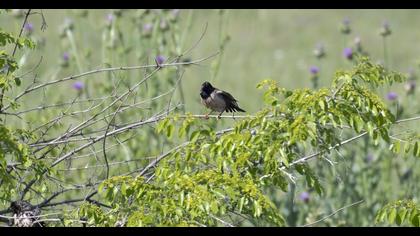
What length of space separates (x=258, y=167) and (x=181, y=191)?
0.69m

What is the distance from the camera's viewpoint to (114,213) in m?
4.50

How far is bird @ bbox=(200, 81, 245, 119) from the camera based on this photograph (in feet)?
17.9

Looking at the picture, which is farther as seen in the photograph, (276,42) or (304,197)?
(276,42)

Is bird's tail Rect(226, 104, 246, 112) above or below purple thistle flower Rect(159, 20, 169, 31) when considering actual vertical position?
below

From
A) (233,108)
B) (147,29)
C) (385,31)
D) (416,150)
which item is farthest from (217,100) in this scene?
(385,31)

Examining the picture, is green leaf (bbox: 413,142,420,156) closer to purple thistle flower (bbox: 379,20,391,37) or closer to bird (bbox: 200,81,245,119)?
bird (bbox: 200,81,245,119)

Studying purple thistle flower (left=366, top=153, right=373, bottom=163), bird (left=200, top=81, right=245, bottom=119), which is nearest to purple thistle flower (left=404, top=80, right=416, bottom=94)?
purple thistle flower (left=366, top=153, right=373, bottom=163)

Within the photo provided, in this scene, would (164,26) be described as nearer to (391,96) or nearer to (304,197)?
(304,197)

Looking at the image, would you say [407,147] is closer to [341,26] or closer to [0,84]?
[0,84]

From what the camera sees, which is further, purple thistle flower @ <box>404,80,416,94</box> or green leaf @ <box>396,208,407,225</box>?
purple thistle flower @ <box>404,80,416,94</box>

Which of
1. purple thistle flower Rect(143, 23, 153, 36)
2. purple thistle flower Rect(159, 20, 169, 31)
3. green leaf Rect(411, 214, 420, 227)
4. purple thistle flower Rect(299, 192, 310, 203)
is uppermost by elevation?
purple thistle flower Rect(143, 23, 153, 36)

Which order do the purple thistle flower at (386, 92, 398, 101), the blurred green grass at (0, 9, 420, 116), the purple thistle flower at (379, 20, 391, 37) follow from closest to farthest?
the purple thistle flower at (386, 92, 398, 101) < the purple thistle flower at (379, 20, 391, 37) < the blurred green grass at (0, 9, 420, 116)

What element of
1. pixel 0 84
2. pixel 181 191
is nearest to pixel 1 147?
pixel 0 84

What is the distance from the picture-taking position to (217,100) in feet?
17.9
